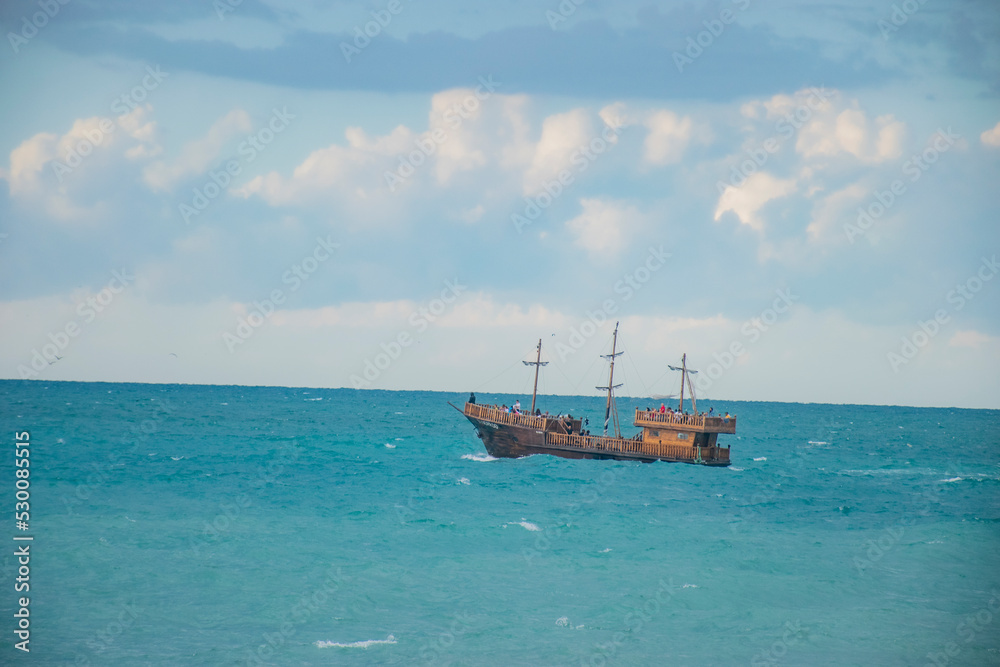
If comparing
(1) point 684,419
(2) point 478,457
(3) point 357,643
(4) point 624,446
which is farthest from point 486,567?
(2) point 478,457

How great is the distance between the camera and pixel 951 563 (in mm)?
27250

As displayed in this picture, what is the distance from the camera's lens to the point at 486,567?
24859 millimetres

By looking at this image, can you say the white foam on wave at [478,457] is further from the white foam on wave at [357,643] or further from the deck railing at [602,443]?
the white foam on wave at [357,643]

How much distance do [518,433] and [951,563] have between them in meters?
27.4

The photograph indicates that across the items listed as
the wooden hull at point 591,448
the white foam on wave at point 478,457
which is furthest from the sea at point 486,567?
the white foam on wave at point 478,457

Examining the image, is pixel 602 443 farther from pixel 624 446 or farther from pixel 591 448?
pixel 624 446

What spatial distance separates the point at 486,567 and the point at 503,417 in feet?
87.1

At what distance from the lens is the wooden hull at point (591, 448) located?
50.1 meters

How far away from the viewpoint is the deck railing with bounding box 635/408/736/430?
166 feet

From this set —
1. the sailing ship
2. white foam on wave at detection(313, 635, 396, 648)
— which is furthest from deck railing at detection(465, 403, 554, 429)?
white foam on wave at detection(313, 635, 396, 648)

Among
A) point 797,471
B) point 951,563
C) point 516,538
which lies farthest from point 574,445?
point 951,563

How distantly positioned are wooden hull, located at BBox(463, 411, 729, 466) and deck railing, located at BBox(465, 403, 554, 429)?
8.9 inches

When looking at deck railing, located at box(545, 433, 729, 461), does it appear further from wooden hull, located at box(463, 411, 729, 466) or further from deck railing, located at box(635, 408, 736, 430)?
deck railing, located at box(635, 408, 736, 430)

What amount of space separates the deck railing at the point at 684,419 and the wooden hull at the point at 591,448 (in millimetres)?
1533
